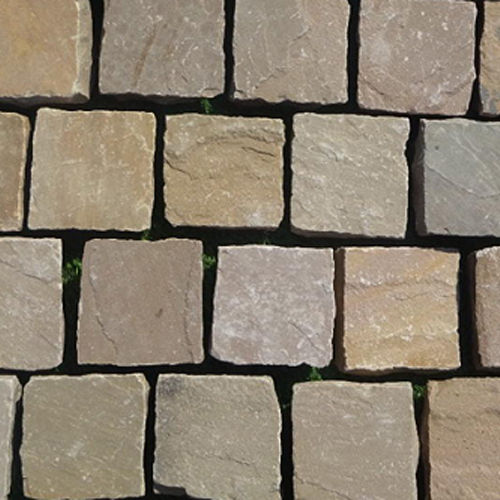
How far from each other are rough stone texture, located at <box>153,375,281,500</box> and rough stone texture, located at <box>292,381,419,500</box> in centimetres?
8

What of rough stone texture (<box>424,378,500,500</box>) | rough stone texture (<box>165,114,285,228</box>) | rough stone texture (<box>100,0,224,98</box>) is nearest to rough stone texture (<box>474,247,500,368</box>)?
rough stone texture (<box>424,378,500,500</box>)

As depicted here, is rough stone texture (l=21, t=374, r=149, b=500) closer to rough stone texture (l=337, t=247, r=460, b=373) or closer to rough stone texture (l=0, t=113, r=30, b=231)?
rough stone texture (l=0, t=113, r=30, b=231)

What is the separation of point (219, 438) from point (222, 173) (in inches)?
27.8

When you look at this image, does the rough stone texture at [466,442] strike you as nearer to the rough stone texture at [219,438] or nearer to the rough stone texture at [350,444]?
the rough stone texture at [350,444]

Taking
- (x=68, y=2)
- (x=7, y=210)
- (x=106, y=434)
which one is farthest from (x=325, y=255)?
(x=68, y=2)

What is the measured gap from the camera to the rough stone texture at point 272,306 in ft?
6.11

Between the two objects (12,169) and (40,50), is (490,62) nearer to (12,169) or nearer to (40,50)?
(40,50)

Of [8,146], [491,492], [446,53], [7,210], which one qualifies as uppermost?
[446,53]

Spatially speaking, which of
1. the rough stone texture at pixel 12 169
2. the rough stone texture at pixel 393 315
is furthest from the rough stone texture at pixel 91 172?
the rough stone texture at pixel 393 315

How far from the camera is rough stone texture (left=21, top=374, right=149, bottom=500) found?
1843mm

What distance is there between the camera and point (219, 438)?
184 centimetres

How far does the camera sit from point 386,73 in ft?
6.37

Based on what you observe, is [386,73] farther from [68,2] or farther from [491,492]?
[491,492]

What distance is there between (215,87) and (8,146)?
0.59 m
